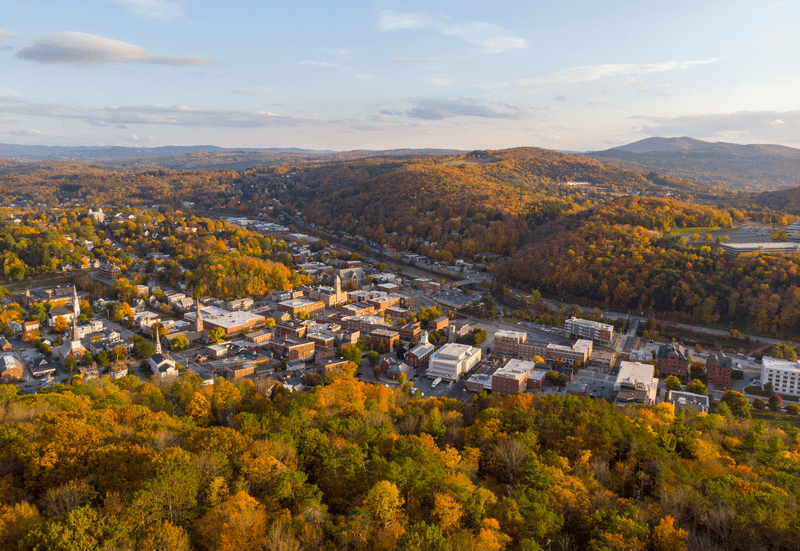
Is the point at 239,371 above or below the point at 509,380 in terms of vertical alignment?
below

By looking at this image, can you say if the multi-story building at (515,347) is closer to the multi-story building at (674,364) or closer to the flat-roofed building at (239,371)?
the multi-story building at (674,364)

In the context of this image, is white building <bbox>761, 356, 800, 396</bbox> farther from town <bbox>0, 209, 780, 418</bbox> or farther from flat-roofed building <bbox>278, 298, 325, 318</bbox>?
flat-roofed building <bbox>278, 298, 325, 318</bbox>

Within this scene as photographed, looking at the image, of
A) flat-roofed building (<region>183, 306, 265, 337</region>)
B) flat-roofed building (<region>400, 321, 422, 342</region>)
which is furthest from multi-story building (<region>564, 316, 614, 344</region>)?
flat-roofed building (<region>183, 306, 265, 337</region>)

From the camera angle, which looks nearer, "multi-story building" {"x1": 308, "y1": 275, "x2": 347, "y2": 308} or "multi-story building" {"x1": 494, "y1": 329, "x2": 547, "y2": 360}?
"multi-story building" {"x1": 494, "y1": 329, "x2": 547, "y2": 360}

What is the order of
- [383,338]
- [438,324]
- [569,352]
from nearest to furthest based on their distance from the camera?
[569,352], [383,338], [438,324]

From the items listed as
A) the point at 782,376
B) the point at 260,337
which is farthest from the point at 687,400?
the point at 260,337

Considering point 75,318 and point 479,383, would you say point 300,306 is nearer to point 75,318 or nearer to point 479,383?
point 75,318

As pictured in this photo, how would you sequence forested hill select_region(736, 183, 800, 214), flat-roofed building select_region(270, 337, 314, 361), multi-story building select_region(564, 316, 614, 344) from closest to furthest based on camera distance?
1. flat-roofed building select_region(270, 337, 314, 361)
2. multi-story building select_region(564, 316, 614, 344)
3. forested hill select_region(736, 183, 800, 214)
